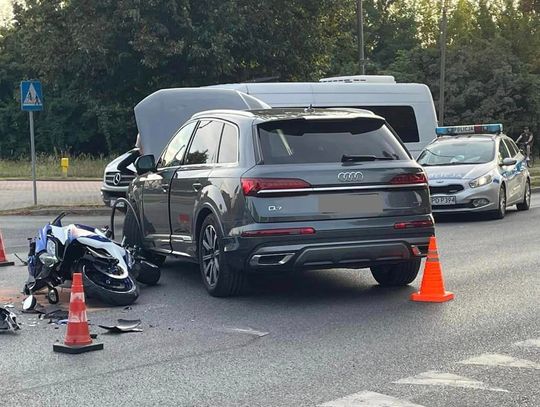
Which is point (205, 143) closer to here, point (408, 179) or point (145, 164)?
point (145, 164)

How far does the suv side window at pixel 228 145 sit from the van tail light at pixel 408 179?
1476 mm

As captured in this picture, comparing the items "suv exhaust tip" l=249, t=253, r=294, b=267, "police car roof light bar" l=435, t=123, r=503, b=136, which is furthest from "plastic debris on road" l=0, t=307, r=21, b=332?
"police car roof light bar" l=435, t=123, r=503, b=136

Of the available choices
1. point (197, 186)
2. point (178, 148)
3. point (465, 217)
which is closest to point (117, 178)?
point (465, 217)

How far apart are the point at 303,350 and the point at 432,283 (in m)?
2.31

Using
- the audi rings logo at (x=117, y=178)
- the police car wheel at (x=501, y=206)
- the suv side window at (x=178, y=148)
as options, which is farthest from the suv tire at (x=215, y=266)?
the police car wheel at (x=501, y=206)

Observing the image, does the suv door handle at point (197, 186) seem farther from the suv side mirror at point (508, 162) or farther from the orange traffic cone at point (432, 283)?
the suv side mirror at point (508, 162)

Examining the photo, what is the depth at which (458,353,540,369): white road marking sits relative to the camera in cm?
607

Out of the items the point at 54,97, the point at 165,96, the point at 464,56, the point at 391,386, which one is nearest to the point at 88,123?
the point at 54,97

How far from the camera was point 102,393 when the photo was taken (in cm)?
558

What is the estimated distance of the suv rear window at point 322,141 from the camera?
841 cm

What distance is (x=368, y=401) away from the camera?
17.3 ft

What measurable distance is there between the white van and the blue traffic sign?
407cm

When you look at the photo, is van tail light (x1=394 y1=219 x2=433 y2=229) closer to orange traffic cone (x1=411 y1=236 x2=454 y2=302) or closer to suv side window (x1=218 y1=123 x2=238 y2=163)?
orange traffic cone (x1=411 y1=236 x2=454 y2=302)

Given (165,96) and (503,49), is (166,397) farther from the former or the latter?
(503,49)
